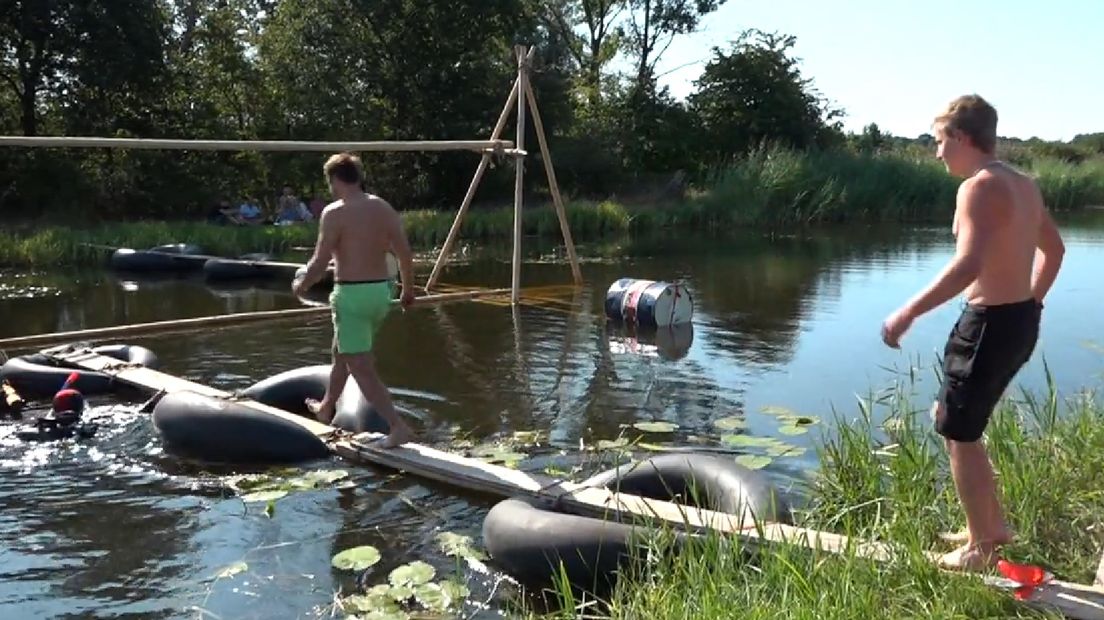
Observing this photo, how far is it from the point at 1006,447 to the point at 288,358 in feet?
24.2

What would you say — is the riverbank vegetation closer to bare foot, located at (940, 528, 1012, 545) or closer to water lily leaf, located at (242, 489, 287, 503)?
water lily leaf, located at (242, 489, 287, 503)

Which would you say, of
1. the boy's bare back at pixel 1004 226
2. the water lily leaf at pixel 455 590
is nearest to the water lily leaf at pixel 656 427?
the water lily leaf at pixel 455 590

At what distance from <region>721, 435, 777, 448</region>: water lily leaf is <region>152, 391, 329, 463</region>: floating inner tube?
271 cm

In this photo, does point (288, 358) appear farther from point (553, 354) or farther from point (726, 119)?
point (726, 119)

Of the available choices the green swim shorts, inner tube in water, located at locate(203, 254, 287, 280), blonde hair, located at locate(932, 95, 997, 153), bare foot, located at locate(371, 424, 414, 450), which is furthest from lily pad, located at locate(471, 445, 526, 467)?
inner tube in water, located at locate(203, 254, 287, 280)

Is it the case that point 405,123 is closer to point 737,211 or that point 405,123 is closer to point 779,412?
point 737,211

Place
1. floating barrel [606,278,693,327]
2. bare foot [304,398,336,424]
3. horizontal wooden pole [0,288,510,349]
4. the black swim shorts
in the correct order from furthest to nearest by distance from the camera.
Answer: floating barrel [606,278,693,327]
horizontal wooden pole [0,288,510,349]
bare foot [304,398,336,424]
the black swim shorts

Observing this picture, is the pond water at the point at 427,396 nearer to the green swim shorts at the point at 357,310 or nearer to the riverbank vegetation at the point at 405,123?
the green swim shorts at the point at 357,310

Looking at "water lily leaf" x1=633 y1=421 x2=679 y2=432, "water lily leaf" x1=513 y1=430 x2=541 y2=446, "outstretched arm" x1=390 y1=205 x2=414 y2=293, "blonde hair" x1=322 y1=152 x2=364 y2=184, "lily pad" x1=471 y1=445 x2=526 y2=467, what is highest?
"blonde hair" x1=322 y1=152 x2=364 y2=184

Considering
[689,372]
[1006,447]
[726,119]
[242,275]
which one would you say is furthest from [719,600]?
[726,119]

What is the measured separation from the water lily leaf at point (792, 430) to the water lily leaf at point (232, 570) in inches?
156

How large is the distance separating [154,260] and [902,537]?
653 inches

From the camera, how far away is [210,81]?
29047 mm

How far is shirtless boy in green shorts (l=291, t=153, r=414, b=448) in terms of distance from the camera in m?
6.55
